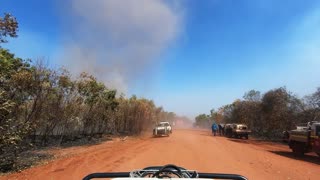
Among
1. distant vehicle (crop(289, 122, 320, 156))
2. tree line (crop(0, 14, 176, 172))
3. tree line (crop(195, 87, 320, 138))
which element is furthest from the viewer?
tree line (crop(195, 87, 320, 138))

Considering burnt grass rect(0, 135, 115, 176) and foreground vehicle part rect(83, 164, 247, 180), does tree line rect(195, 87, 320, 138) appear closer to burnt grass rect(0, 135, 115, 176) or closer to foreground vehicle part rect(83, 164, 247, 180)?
burnt grass rect(0, 135, 115, 176)

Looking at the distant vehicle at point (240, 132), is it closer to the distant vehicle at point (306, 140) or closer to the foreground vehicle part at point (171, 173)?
the distant vehicle at point (306, 140)

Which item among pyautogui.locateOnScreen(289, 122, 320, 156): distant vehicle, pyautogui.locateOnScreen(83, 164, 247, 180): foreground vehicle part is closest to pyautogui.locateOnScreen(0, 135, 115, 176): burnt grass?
pyautogui.locateOnScreen(83, 164, 247, 180): foreground vehicle part

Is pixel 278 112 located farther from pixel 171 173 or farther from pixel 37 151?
pixel 171 173

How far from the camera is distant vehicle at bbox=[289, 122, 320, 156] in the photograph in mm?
22188

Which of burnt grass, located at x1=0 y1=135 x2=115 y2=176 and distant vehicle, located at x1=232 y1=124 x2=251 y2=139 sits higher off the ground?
distant vehicle, located at x1=232 y1=124 x2=251 y2=139

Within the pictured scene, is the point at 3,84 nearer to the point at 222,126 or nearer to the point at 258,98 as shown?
the point at 222,126

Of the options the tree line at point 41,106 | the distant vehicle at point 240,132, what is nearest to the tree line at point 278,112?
the distant vehicle at point 240,132

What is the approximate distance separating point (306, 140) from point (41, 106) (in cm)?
1722

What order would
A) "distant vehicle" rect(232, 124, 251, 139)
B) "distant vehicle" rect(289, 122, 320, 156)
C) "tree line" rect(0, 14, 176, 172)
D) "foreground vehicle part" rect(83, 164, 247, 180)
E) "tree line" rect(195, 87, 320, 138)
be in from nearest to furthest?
"foreground vehicle part" rect(83, 164, 247, 180), "tree line" rect(0, 14, 176, 172), "distant vehicle" rect(289, 122, 320, 156), "tree line" rect(195, 87, 320, 138), "distant vehicle" rect(232, 124, 251, 139)

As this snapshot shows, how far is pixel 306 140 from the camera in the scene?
76.8ft

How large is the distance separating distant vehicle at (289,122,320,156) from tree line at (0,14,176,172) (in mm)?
16105

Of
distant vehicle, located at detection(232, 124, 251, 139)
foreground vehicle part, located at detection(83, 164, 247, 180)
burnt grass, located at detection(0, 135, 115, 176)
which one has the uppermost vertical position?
distant vehicle, located at detection(232, 124, 251, 139)

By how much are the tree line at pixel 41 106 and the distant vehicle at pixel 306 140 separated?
16.1 m
